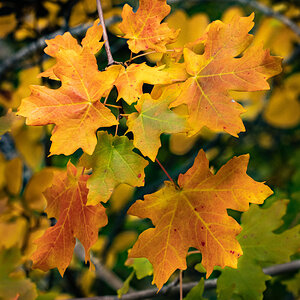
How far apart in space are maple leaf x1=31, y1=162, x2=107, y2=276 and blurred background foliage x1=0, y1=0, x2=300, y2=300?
0.24 m

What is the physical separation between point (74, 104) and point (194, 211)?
0.34 meters

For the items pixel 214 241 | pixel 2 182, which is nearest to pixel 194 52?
pixel 214 241

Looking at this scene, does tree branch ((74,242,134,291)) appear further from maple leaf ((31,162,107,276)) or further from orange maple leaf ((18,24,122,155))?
orange maple leaf ((18,24,122,155))

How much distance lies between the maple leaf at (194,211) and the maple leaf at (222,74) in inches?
4.1

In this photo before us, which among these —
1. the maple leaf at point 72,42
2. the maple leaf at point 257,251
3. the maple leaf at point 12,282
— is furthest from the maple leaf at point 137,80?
the maple leaf at point 12,282

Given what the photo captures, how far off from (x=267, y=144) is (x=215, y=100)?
1984mm

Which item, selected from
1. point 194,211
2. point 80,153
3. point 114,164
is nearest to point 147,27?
point 114,164

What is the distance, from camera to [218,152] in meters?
1.88

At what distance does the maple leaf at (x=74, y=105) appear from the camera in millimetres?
641

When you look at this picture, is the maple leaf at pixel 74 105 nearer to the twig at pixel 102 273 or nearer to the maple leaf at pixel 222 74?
the maple leaf at pixel 222 74

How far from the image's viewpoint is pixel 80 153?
1286mm

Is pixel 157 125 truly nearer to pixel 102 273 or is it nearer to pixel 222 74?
pixel 222 74

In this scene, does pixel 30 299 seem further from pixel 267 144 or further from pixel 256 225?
pixel 267 144

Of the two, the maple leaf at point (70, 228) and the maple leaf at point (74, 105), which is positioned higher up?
the maple leaf at point (74, 105)
